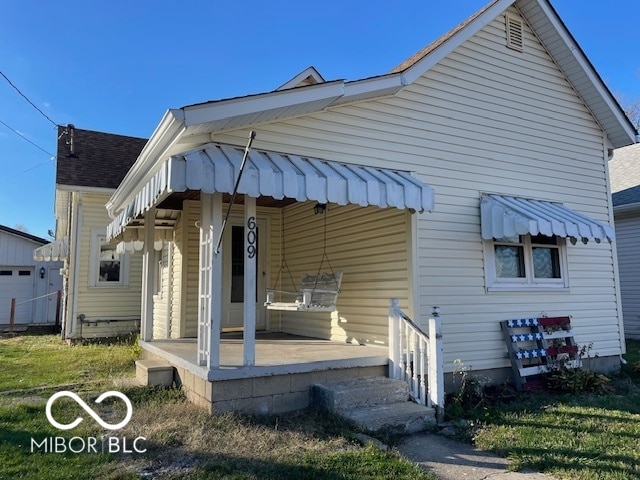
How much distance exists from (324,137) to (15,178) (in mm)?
26088

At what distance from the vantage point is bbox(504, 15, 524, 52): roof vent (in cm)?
741

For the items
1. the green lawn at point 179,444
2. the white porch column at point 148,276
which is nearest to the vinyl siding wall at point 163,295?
the white porch column at point 148,276

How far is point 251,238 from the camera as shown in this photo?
4.75 meters

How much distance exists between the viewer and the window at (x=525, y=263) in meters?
6.75

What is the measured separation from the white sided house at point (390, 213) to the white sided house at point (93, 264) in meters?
2.87

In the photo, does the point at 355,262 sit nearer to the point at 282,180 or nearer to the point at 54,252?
the point at 282,180

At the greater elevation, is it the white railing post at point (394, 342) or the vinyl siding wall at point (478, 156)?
the vinyl siding wall at point (478, 156)

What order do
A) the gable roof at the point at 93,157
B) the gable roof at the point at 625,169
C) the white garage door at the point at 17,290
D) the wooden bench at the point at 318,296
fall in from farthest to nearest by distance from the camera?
the white garage door at the point at 17,290 → the gable roof at the point at 625,169 → the gable roof at the point at 93,157 → the wooden bench at the point at 318,296

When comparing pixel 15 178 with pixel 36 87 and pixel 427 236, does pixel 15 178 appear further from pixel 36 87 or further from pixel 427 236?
pixel 427 236

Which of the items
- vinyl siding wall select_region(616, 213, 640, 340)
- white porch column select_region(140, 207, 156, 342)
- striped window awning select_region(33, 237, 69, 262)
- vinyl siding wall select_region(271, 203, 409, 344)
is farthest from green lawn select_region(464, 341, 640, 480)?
striped window awning select_region(33, 237, 69, 262)

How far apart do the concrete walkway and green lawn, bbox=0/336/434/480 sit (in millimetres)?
286

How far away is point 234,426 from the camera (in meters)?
4.16

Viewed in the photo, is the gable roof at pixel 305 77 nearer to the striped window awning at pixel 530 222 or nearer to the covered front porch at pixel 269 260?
the covered front porch at pixel 269 260

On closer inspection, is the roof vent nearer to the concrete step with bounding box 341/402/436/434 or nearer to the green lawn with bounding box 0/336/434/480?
the concrete step with bounding box 341/402/436/434
